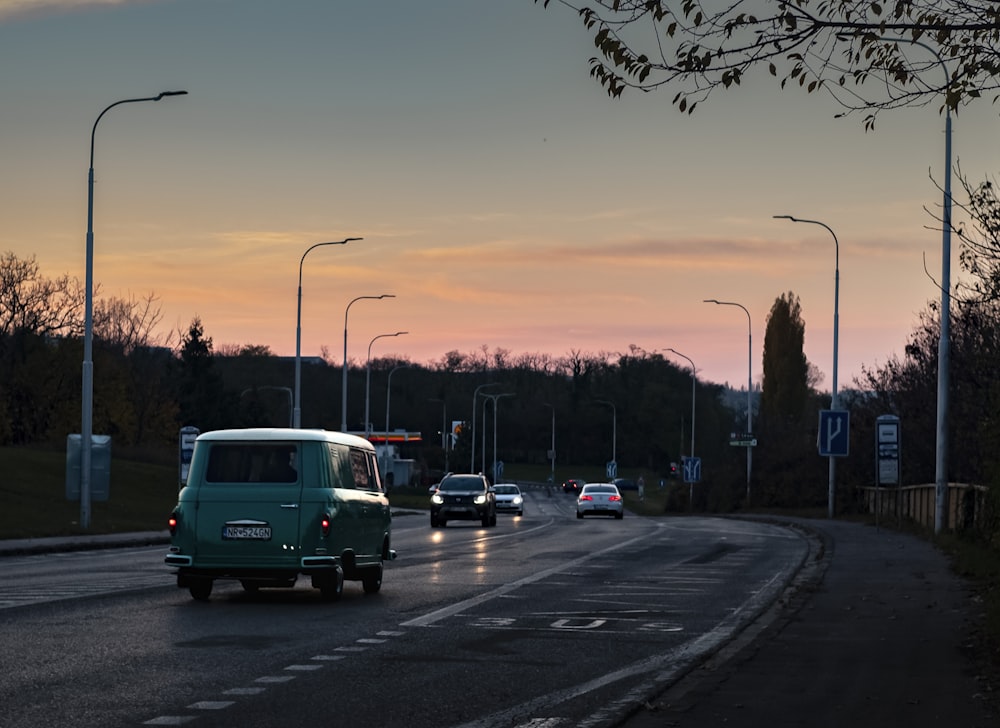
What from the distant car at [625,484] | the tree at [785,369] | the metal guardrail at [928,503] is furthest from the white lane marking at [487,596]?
the distant car at [625,484]

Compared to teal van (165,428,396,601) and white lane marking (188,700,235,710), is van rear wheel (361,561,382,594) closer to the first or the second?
teal van (165,428,396,601)

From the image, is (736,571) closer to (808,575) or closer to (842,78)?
(808,575)

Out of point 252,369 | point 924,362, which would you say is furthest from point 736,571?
point 252,369

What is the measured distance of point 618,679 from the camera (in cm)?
1191

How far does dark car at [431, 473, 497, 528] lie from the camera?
160 ft

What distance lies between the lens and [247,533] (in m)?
18.2

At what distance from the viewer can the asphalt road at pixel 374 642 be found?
403 inches

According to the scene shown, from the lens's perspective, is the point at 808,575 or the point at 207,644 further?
the point at 808,575

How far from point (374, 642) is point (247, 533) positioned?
427 cm

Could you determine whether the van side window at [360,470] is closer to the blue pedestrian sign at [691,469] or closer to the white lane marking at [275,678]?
the white lane marking at [275,678]

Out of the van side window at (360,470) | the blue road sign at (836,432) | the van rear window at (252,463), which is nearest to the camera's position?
the van rear window at (252,463)

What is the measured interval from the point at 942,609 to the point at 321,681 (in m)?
8.47

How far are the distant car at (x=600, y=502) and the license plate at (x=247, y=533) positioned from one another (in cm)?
4513

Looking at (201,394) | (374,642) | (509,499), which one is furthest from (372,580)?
(201,394)
